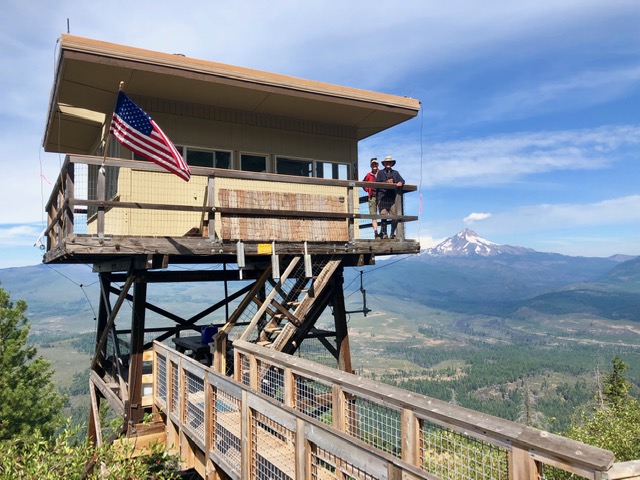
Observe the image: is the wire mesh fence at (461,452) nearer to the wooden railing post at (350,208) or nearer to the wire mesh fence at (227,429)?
the wire mesh fence at (227,429)

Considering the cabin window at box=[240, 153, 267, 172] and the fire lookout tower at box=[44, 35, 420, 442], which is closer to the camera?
the fire lookout tower at box=[44, 35, 420, 442]

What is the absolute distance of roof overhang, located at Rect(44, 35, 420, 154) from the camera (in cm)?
1059

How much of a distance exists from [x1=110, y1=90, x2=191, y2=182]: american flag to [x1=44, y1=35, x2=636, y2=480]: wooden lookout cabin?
2.42 ft

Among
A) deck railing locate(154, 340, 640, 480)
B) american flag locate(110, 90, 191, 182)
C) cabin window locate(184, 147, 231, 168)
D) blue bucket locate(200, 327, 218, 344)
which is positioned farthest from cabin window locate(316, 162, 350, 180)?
deck railing locate(154, 340, 640, 480)

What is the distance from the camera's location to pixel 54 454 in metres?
6.64

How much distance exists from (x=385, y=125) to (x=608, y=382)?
67.8 m

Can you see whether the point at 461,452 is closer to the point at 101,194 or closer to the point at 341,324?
the point at 101,194

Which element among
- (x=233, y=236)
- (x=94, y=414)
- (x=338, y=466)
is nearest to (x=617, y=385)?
(x=94, y=414)

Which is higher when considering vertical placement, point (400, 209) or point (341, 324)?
point (400, 209)

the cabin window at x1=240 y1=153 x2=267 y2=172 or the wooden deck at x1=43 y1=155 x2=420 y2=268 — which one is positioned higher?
the cabin window at x1=240 y1=153 x2=267 y2=172

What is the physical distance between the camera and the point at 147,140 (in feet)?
31.2

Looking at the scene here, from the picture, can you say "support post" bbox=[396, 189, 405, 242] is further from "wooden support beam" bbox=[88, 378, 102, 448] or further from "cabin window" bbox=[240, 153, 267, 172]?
"wooden support beam" bbox=[88, 378, 102, 448]

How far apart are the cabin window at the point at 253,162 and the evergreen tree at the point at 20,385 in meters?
29.7

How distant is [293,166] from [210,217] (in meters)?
4.06
